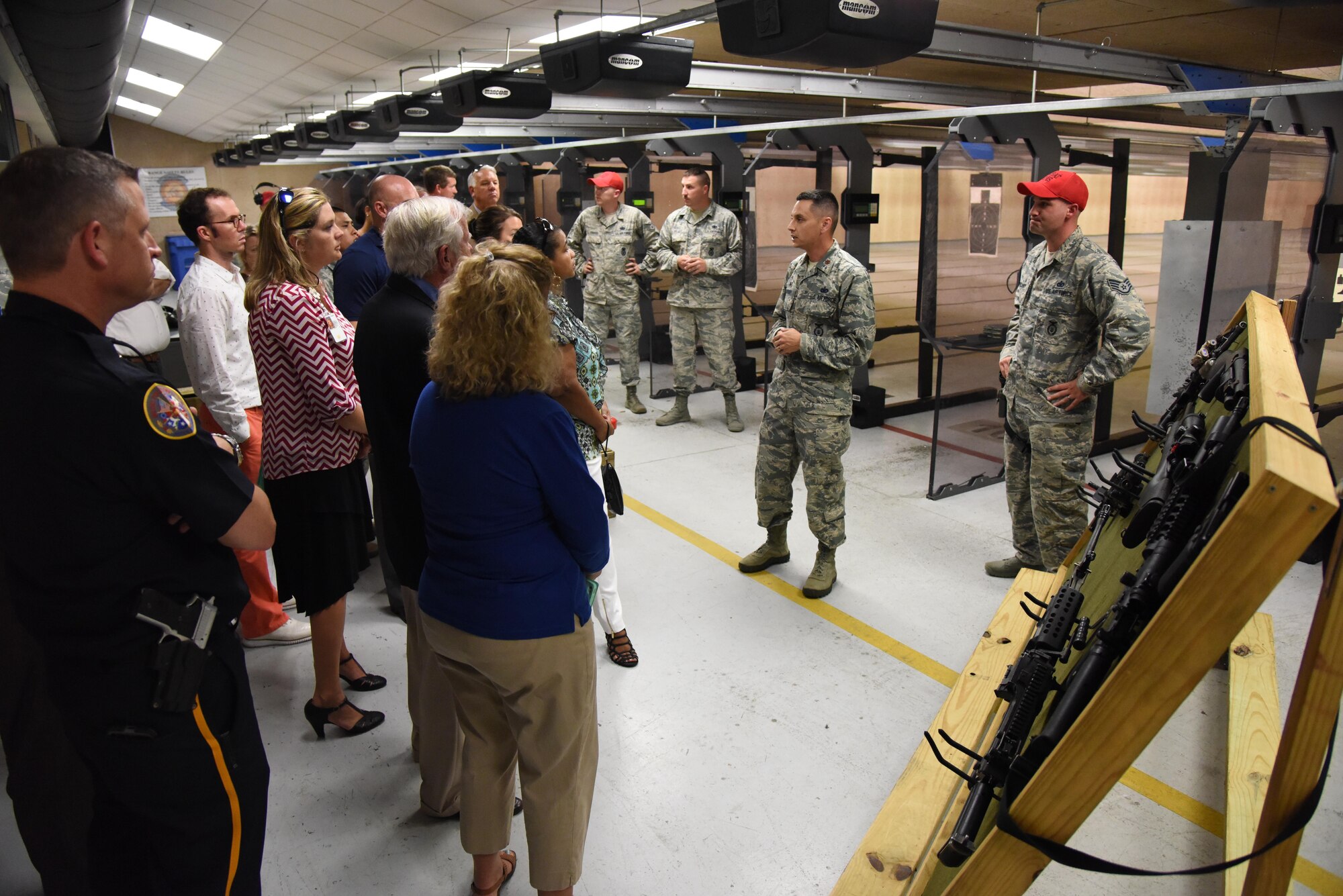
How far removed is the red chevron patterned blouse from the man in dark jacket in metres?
0.41

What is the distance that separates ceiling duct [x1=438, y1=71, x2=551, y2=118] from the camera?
5625 mm

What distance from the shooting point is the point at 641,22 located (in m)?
5.19

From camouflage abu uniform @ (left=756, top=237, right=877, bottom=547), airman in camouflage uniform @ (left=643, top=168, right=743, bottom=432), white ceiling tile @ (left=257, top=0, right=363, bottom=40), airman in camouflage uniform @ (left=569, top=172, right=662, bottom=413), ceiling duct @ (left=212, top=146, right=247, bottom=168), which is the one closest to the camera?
camouflage abu uniform @ (left=756, top=237, right=877, bottom=547)

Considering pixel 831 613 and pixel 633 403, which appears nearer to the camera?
pixel 831 613

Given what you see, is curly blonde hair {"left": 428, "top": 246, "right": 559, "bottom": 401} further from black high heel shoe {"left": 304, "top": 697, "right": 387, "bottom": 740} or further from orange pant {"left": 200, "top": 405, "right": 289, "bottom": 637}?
orange pant {"left": 200, "top": 405, "right": 289, "bottom": 637}

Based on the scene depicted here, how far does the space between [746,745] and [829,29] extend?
244cm

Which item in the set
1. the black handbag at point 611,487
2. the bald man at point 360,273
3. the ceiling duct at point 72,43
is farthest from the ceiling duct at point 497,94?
the black handbag at point 611,487

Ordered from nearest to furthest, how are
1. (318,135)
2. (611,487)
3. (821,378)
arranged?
(611,487) < (821,378) < (318,135)

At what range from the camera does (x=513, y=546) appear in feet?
5.30

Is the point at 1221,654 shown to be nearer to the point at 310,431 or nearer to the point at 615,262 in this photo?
the point at 310,431

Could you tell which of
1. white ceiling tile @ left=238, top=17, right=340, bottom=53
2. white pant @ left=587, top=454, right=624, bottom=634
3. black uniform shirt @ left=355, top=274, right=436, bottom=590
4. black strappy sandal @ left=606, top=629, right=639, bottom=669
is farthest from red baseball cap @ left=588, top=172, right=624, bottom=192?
black uniform shirt @ left=355, top=274, right=436, bottom=590

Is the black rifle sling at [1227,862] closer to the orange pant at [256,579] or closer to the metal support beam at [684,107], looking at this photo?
the orange pant at [256,579]

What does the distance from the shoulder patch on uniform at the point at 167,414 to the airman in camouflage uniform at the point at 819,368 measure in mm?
2415

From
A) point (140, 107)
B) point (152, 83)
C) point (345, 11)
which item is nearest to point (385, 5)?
point (345, 11)
